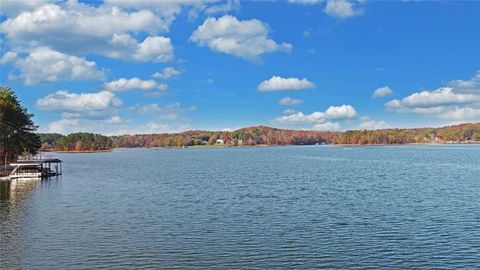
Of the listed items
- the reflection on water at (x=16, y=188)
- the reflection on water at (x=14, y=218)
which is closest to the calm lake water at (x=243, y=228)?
the reflection on water at (x=14, y=218)

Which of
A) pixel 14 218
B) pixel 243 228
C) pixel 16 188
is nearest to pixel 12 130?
pixel 16 188

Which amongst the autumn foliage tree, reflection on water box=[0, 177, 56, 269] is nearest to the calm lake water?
reflection on water box=[0, 177, 56, 269]

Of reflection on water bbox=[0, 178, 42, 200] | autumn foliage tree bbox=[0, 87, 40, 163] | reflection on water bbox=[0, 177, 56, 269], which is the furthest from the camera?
autumn foliage tree bbox=[0, 87, 40, 163]

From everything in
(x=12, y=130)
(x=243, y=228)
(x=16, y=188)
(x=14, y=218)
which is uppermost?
(x=12, y=130)

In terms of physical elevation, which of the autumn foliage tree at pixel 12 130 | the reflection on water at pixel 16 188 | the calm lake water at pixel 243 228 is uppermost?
the autumn foliage tree at pixel 12 130

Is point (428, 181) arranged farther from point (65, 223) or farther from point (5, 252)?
point (5, 252)

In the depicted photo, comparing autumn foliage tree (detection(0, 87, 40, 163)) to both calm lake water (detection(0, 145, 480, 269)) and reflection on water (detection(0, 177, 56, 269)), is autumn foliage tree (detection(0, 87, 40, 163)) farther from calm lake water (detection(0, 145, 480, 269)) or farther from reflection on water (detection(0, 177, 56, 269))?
calm lake water (detection(0, 145, 480, 269))

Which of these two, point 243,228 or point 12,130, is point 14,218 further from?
point 12,130

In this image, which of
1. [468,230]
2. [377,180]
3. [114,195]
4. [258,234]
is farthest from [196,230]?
[377,180]

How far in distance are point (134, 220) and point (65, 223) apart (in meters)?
5.45

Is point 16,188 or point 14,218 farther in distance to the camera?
point 16,188

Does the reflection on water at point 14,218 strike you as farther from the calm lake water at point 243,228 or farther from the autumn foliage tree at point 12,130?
the autumn foliage tree at point 12,130

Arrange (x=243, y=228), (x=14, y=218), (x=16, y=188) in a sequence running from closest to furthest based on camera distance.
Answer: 1. (x=243, y=228)
2. (x=14, y=218)
3. (x=16, y=188)

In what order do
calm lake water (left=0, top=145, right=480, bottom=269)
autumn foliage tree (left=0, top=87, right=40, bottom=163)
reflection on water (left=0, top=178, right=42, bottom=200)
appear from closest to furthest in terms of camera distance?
calm lake water (left=0, top=145, right=480, bottom=269) → reflection on water (left=0, top=178, right=42, bottom=200) → autumn foliage tree (left=0, top=87, right=40, bottom=163)
